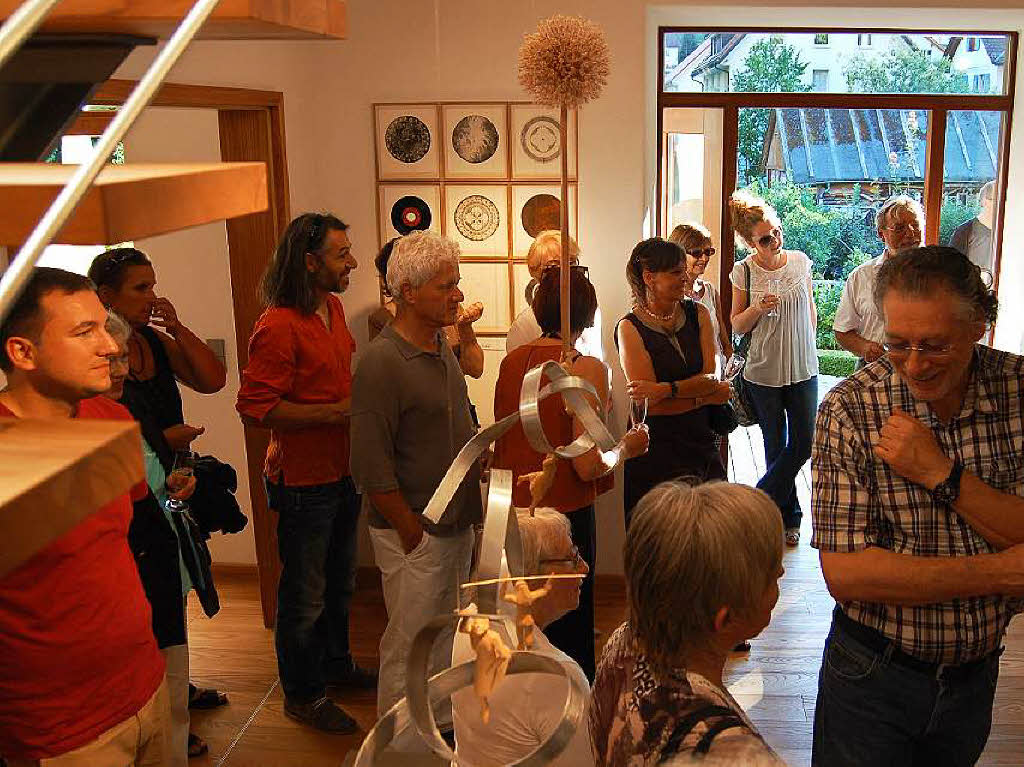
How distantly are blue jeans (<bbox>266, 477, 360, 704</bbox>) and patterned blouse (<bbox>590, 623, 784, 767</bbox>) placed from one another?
2025 mm

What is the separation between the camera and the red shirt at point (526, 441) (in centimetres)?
283

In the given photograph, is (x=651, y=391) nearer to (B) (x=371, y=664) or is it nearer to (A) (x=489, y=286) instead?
(A) (x=489, y=286)

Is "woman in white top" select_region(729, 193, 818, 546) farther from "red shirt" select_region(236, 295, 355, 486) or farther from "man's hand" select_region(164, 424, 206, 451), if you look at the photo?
"man's hand" select_region(164, 424, 206, 451)

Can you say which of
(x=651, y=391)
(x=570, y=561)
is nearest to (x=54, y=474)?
(x=570, y=561)

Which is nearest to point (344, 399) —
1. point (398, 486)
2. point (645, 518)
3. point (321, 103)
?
point (398, 486)

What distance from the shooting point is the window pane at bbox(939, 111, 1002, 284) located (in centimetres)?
494

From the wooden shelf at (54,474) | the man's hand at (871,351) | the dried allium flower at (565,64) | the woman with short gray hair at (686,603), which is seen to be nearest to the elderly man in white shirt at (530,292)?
the man's hand at (871,351)

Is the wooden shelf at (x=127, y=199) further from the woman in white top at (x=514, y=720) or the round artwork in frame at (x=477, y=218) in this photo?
the round artwork in frame at (x=477, y=218)

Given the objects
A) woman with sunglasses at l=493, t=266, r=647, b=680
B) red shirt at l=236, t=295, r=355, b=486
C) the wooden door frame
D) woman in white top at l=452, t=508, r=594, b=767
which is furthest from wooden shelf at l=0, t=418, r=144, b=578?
the wooden door frame

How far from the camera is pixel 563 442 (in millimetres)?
2836

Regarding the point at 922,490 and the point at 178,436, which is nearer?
the point at 922,490

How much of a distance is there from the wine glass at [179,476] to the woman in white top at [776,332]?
2.59 m

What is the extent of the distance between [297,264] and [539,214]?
129 cm

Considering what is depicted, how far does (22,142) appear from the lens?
706 millimetres
